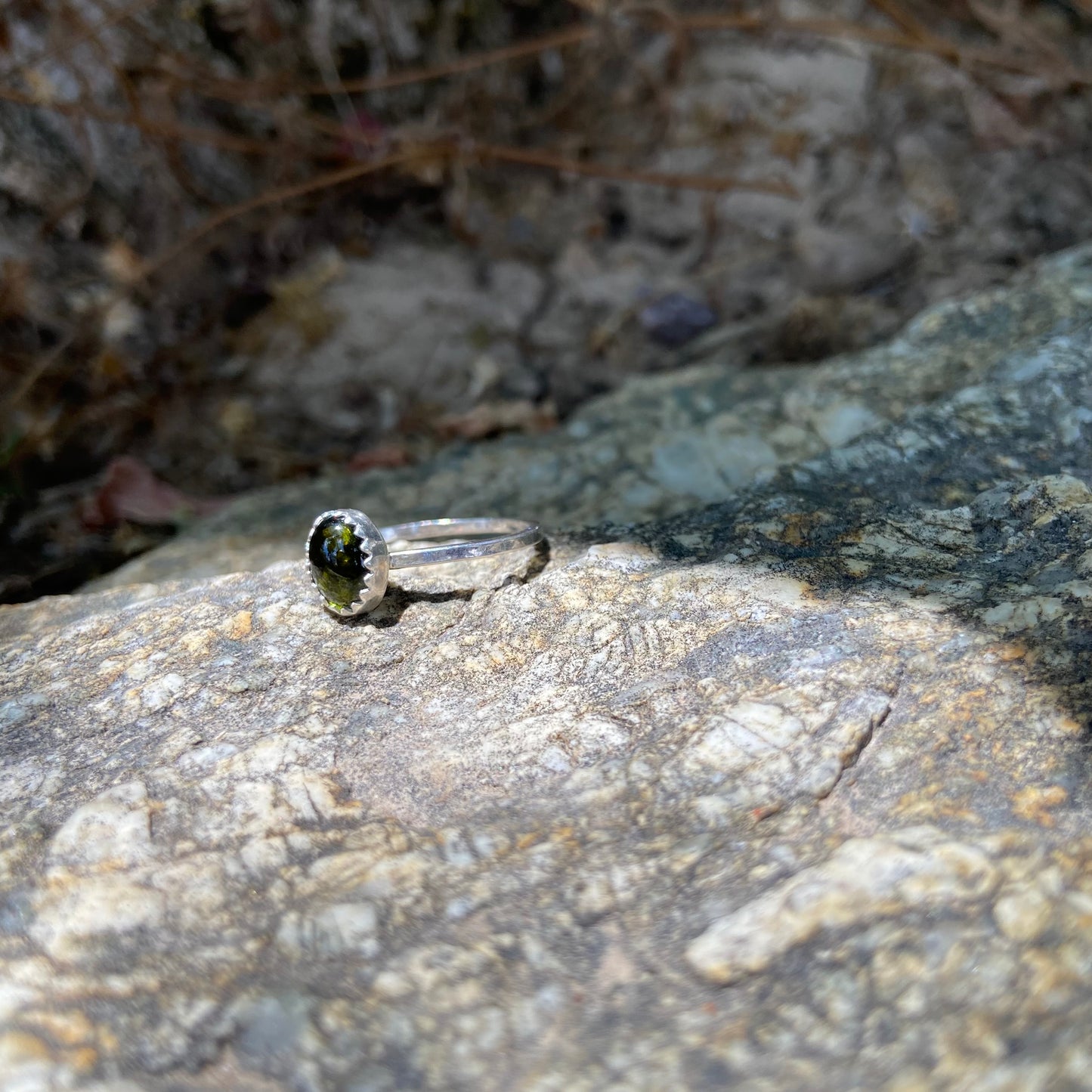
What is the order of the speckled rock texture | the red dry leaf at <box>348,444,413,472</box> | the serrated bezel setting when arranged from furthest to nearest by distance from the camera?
1. the red dry leaf at <box>348,444,413,472</box>
2. the serrated bezel setting
3. the speckled rock texture

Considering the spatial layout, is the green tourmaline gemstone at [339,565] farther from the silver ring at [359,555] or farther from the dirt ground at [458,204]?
the dirt ground at [458,204]

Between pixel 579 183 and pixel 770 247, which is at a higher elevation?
pixel 579 183

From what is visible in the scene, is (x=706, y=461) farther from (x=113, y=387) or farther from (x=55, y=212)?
(x=55, y=212)

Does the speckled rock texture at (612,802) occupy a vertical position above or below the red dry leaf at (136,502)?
below

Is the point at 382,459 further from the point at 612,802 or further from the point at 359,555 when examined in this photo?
the point at 612,802

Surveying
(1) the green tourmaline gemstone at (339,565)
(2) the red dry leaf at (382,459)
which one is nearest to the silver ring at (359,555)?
(1) the green tourmaline gemstone at (339,565)

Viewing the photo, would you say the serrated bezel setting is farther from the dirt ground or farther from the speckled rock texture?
the dirt ground

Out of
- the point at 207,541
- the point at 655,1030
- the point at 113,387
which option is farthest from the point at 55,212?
the point at 655,1030

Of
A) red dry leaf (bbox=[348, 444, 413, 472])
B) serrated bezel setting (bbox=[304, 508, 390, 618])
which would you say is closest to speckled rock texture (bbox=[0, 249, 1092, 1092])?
serrated bezel setting (bbox=[304, 508, 390, 618])
